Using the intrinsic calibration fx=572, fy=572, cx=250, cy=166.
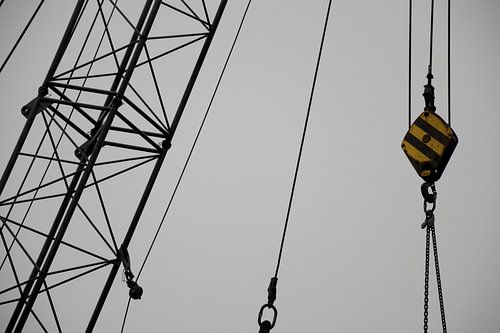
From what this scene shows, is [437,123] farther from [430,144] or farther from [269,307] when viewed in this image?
[269,307]

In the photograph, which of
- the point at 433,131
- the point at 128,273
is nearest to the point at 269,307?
the point at 433,131

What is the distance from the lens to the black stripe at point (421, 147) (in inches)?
202

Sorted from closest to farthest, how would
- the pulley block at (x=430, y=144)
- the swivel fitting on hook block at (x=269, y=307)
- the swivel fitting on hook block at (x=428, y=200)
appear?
1. the swivel fitting on hook block at (x=269, y=307)
2. the swivel fitting on hook block at (x=428, y=200)
3. the pulley block at (x=430, y=144)

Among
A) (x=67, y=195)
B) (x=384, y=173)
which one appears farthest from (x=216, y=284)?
(x=384, y=173)

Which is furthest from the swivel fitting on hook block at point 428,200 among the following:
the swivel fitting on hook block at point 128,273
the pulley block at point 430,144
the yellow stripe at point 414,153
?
the swivel fitting on hook block at point 128,273

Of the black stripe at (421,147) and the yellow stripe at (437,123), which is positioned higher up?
the yellow stripe at (437,123)

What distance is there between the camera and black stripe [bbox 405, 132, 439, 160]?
514 cm

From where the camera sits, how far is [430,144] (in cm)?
518

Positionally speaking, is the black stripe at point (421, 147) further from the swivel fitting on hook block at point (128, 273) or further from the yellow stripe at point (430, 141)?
the swivel fitting on hook block at point (128, 273)

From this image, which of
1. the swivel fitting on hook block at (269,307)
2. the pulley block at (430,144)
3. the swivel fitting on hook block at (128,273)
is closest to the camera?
the swivel fitting on hook block at (269,307)

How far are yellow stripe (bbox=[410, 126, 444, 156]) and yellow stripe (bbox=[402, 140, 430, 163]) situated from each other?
0.33ft

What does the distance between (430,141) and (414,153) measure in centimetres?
18

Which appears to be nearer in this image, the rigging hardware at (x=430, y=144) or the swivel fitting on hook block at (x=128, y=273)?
the rigging hardware at (x=430, y=144)

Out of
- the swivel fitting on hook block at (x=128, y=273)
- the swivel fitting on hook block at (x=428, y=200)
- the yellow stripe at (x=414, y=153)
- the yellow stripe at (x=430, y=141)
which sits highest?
the yellow stripe at (x=430, y=141)
